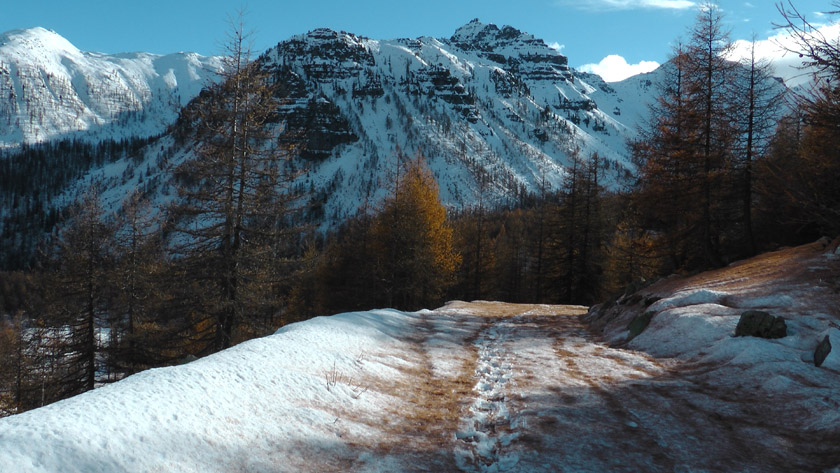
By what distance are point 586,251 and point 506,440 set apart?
107 ft

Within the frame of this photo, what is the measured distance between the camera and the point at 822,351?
25.2 feet

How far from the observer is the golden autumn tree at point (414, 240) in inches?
1158

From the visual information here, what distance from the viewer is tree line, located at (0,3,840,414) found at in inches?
648

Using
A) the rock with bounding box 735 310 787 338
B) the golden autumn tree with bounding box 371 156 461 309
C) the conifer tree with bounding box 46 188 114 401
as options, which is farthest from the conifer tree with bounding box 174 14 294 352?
the rock with bounding box 735 310 787 338

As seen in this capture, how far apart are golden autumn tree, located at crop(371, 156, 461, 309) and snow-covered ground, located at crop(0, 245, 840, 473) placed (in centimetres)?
1851

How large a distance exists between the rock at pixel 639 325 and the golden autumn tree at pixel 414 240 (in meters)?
16.8

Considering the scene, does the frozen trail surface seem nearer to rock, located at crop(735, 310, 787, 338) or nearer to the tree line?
rock, located at crop(735, 310, 787, 338)

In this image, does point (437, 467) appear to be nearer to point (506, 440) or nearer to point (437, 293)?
point (506, 440)

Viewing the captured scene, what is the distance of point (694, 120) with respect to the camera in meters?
21.4

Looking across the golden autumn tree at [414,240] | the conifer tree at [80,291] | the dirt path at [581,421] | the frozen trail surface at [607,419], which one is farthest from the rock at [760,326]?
the conifer tree at [80,291]

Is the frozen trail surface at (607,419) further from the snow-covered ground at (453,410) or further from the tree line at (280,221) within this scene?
the tree line at (280,221)

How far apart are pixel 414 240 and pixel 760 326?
2180cm

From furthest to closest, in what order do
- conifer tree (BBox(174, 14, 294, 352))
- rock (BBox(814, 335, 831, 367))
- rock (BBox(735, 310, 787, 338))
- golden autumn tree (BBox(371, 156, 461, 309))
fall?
golden autumn tree (BBox(371, 156, 461, 309)) → conifer tree (BBox(174, 14, 294, 352)) → rock (BBox(735, 310, 787, 338)) → rock (BBox(814, 335, 831, 367))

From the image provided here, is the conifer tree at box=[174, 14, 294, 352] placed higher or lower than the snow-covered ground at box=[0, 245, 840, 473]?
higher
